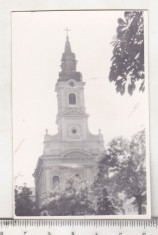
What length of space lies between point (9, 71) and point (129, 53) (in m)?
0.34

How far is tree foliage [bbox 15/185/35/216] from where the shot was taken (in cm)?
117

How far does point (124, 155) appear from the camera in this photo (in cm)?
116

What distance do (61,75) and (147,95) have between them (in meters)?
0.25

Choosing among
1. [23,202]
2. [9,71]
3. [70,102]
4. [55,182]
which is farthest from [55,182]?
[9,71]

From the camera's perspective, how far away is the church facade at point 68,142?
3.79 ft

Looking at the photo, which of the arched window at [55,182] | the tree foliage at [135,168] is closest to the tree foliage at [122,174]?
the tree foliage at [135,168]

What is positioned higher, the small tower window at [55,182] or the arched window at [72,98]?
the arched window at [72,98]

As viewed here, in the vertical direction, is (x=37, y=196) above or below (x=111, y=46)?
below

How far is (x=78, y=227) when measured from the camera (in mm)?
1153

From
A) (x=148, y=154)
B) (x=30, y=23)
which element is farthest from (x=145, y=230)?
(x=30, y=23)

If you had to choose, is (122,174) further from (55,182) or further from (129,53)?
(129,53)

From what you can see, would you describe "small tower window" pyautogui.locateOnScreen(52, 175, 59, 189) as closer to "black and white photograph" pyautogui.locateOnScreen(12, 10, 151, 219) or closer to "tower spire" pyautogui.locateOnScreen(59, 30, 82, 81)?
"black and white photograph" pyautogui.locateOnScreen(12, 10, 151, 219)

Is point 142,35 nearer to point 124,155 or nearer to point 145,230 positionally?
point 124,155

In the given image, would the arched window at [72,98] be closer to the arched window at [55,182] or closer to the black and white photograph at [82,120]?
the black and white photograph at [82,120]
